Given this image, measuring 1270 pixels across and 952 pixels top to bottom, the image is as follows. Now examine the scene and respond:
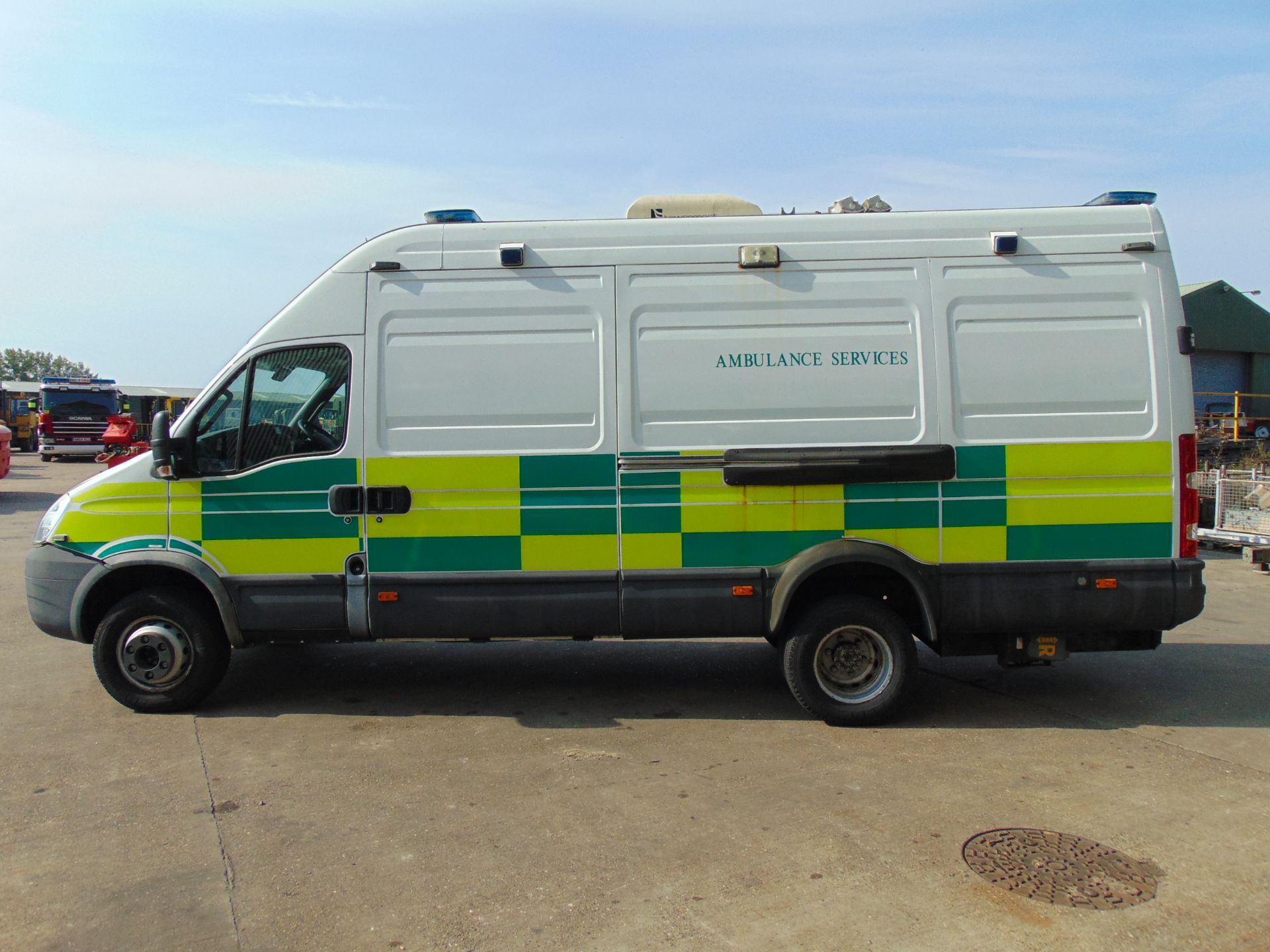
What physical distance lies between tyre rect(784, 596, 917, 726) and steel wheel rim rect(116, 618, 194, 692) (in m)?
3.49

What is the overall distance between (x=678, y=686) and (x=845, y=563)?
1.60 meters

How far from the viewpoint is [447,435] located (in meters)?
5.52

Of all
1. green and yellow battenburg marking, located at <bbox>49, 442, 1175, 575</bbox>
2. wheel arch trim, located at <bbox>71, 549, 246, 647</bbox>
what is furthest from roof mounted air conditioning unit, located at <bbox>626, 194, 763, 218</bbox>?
wheel arch trim, located at <bbox>71, 549, 246, 647</bbox>

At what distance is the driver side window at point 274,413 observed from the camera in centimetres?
A: 562

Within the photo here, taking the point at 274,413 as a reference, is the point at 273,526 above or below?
below

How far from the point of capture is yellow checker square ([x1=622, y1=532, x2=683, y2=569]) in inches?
217

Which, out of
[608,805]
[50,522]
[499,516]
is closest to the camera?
[608,805]

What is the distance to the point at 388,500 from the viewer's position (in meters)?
5.55

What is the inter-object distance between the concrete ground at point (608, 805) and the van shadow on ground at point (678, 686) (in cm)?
3

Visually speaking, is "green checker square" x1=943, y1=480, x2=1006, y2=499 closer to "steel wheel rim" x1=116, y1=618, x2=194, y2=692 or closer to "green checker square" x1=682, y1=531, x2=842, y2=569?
"green checker square" x1=682, y1=531, x2=842, y2=569

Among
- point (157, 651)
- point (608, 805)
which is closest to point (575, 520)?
point (608, 805)

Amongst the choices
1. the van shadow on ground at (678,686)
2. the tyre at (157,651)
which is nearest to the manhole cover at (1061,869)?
the van shadow on ground at (678,686)

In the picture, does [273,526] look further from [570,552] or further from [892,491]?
[892,491]

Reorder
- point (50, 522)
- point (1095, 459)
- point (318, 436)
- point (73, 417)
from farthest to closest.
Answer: point (73, 417) → point (50, 522) → point (318, 436) → point (1095, 459)
